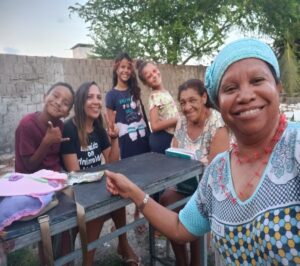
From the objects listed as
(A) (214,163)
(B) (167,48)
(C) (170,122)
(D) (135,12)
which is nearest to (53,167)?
(C) (170,122)

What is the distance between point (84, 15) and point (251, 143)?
41.0 feet

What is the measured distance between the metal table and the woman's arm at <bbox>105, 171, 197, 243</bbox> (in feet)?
0.19

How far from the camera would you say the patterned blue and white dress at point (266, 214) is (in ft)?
3.04

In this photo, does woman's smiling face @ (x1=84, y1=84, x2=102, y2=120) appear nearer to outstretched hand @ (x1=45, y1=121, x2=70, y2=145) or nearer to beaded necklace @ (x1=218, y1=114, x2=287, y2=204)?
outstretched hand @ (x1=45, y1=121, x2=70, y2=145)

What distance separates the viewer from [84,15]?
1221cm

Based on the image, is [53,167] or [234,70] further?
[53,167]

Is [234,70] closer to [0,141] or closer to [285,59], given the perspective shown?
[0,141]

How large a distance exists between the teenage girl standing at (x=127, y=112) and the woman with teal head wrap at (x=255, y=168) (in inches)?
90.6

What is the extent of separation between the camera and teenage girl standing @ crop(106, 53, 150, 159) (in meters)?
3.45

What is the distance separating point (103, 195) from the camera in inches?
64.2

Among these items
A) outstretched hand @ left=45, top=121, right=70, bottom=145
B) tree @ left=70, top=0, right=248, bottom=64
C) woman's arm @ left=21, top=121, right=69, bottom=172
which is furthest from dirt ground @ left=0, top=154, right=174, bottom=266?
tree @ left=70, top=0, right=248, bottom=64

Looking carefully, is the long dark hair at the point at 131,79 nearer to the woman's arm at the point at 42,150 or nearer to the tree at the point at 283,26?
the woman's arm at the point at 42,150

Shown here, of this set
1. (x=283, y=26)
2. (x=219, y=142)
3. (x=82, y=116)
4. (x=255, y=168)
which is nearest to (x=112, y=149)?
(x=82, y=116)

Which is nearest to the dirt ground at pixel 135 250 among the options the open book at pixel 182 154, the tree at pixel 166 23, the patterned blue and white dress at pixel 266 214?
the open book at pixel 182 154
